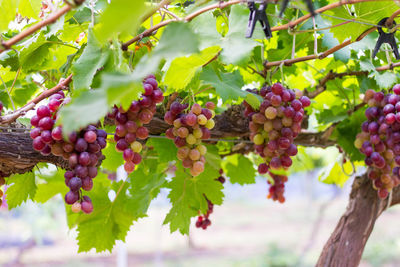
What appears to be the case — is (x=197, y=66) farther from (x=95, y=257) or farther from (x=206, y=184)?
(x=95, y=257)

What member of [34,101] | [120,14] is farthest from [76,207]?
[120,14]

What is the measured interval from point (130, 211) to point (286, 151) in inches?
19.9

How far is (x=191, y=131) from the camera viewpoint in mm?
929

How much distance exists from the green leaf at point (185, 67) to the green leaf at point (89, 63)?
12 centimetres

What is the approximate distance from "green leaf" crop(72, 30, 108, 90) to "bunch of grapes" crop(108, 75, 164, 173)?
83 millimetres

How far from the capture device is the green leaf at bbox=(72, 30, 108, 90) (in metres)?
0.73

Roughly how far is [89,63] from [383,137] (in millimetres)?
828

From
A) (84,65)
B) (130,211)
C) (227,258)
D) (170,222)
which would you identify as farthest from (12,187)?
(227,258)

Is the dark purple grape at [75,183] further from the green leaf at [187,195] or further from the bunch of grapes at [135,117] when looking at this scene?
the green leaf at [187,195]

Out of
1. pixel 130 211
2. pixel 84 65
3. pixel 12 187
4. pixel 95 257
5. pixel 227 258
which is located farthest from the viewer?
pixel 95 257

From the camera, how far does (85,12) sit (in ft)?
3.13

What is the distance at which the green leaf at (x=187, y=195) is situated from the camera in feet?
3.88

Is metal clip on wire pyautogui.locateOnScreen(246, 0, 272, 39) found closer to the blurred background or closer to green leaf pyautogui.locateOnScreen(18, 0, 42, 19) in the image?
green leaf pyautogui.locateOnScreen(18, 0, 42, 19)

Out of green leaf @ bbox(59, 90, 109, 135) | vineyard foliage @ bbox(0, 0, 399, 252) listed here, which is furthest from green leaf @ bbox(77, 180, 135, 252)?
green leaf @ bbox(59, 90, 109, 135)
